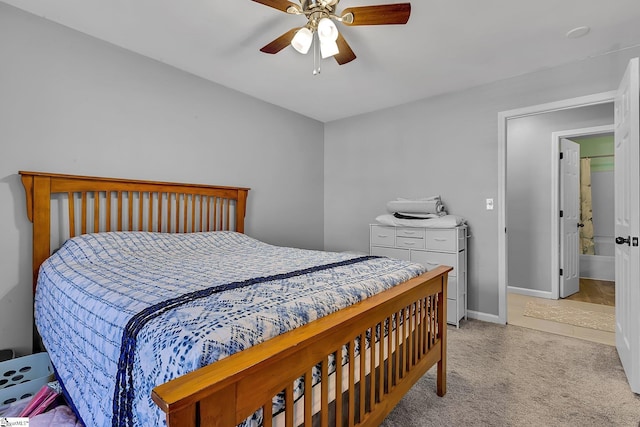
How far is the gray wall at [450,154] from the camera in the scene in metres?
2.84

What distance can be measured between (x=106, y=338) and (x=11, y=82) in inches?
81.3

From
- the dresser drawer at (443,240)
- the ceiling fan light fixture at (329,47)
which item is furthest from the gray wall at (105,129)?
the dresser drawer at (443,240)

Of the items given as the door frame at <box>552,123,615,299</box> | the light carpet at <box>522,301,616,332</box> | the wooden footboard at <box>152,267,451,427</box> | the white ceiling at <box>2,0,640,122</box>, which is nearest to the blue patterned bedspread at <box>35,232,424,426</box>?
the wooden footboard at <box>152,267,451,427</box>

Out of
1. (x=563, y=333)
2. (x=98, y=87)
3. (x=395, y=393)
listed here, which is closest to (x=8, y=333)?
(x=98, y=87)

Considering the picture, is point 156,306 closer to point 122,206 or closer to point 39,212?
point 39,212

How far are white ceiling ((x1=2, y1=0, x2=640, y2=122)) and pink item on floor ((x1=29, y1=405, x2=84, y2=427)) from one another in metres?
2.36

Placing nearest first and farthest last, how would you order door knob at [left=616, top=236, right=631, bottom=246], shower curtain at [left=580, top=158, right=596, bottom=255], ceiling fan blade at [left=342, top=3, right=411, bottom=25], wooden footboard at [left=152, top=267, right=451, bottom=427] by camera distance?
wooden footboard at [left=152, top=267, right=451, bottom=427] → ceiling fan blade at [left=342, top=3, right=411, bottom=25] → door knob at [left=616, top=236, right=631, bottom=246] → shower curtain at [left=580, top=158, right=596, bottom=255]

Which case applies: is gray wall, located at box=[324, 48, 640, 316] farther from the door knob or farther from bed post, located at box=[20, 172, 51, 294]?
bed post, located at box=[20, 172, 51, 294]

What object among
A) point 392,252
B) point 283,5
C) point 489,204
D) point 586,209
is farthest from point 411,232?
point 586,209

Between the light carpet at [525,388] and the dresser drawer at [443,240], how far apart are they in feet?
2.75

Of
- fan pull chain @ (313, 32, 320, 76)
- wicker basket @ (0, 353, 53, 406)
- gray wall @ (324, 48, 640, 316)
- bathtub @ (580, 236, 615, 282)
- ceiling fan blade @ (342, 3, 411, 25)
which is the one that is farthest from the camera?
bathtub @ (580, 236, 615, 282)

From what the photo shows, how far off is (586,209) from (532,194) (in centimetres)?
186

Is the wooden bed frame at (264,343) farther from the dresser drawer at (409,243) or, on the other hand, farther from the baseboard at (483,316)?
the baseboard at (483,316)

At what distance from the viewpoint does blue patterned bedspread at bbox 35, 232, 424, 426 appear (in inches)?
34.9
